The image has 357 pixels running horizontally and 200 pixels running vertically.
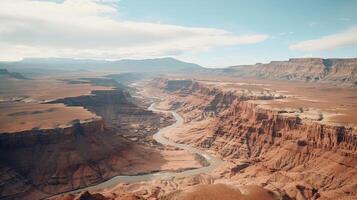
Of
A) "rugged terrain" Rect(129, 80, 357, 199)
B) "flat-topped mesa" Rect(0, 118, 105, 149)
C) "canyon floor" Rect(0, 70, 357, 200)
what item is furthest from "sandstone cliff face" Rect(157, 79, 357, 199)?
"flat-topped mesa" Rect(0, 118, 105, 149)

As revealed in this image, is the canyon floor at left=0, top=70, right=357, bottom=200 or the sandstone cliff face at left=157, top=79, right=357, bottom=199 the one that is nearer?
the canyon floor at left=0, top=70, right=357, bottom=200

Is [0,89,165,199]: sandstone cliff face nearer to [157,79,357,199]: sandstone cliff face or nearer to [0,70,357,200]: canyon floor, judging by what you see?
[0,70,357,200]: canyon floor

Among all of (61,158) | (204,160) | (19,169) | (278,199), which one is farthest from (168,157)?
(278,199)

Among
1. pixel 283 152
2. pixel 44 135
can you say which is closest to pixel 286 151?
pixel 283 152

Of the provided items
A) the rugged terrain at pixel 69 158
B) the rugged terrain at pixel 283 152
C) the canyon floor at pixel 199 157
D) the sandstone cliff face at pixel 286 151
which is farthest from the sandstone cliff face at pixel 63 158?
the sandstone cliff face at pixel 286 151

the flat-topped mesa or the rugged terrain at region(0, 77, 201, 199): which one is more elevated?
the flat-topped mesa

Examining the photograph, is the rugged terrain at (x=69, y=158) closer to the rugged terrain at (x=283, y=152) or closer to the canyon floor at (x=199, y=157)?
the canyon floor at (x=199, y=157)
